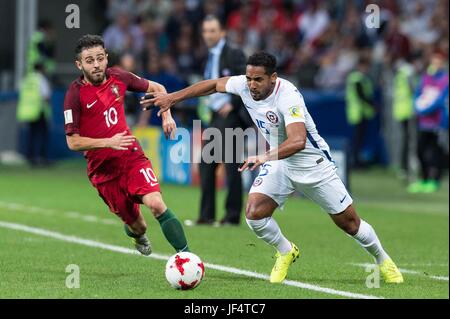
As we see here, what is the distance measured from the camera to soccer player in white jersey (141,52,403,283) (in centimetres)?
968

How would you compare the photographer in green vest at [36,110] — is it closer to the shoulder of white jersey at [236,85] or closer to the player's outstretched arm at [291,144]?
the shoulder of white jersey at [236,85]

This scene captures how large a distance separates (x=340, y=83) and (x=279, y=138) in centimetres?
1455

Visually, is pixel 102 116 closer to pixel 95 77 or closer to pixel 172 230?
pixel 95 77

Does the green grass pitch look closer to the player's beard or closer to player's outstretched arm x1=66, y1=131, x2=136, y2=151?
player's outstretched arm x1=66, y1=131, x2=136, y2=151

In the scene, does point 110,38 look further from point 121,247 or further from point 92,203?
point 121,247

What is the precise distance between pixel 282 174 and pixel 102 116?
161 centimetres

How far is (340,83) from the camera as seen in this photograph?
955 inches

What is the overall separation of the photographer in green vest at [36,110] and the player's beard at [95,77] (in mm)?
13831

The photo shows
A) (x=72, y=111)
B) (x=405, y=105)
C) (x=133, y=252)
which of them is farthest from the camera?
(x=405, y=105)

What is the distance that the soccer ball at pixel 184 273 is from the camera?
9.12m

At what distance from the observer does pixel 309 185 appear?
9.89 m

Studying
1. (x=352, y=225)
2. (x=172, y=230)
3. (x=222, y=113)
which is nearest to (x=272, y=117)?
(x=352, y=225)

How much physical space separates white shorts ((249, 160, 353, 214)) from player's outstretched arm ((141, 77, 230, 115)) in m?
0.81
